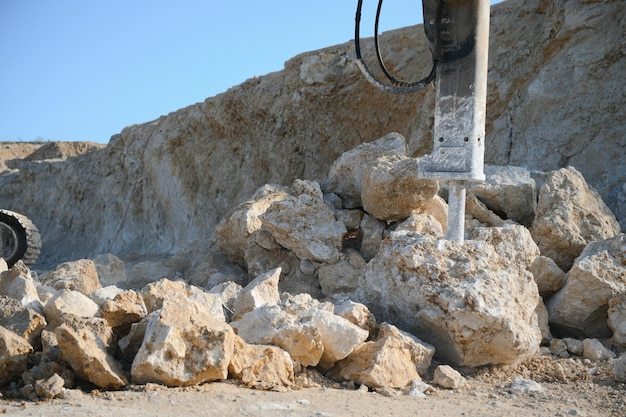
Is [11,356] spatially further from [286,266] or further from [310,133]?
[310,133]

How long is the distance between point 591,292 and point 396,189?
179cm

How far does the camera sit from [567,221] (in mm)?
6594

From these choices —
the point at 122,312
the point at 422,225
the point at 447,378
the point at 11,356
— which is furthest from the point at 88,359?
the point at 422,225

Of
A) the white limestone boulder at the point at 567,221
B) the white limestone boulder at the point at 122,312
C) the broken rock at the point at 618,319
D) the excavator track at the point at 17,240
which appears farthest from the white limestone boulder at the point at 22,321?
the excavator track at the point at 17,240

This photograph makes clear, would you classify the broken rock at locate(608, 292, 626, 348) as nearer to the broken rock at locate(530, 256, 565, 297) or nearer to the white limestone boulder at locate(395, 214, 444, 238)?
the broken rock at locate(530, 256, 565, 297)

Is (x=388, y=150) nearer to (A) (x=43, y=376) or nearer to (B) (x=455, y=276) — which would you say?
(B) (x=455, y=276)

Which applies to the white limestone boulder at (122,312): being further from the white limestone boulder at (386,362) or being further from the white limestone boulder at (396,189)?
the white limestone boulder at (396,189)

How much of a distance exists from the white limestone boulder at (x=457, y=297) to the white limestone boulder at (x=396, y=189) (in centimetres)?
106

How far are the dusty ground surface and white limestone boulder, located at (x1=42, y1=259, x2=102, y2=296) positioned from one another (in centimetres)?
213

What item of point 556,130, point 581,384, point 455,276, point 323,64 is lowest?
point 581,384

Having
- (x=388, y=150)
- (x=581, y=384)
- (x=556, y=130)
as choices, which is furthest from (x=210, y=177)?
(x=581, y=384)

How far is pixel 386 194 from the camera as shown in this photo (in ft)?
21.8

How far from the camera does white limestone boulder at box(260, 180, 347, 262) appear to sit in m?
6.74

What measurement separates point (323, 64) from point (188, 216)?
506 centimetres
